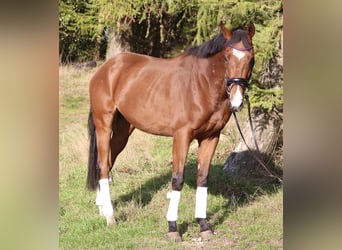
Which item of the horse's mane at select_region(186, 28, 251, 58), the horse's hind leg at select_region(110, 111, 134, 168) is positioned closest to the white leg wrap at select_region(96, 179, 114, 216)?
the horse's hind leg at select_region(110, 111, 134, 168)

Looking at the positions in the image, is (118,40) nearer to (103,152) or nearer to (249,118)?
(103,152)

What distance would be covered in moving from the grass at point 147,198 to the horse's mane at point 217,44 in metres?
0.53

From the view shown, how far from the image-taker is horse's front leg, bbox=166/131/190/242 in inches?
92.0

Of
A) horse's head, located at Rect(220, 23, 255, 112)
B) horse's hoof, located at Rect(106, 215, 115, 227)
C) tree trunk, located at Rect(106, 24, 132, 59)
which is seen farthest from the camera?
tree trunk, located at Rect(106, 24, 132, 59)

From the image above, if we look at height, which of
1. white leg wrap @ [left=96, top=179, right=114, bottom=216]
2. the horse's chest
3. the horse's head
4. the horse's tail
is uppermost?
the horse's head

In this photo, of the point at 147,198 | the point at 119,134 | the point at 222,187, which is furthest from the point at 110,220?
the point at 222,187

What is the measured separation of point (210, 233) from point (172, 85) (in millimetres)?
838

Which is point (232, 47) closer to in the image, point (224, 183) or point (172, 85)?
point (172, 85)

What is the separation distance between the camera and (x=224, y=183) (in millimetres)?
2660

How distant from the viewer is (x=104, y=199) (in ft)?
8.34

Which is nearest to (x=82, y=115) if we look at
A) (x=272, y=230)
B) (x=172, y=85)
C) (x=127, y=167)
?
(x=127, y=167)

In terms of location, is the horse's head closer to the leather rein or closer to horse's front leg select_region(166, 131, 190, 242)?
the leather rein

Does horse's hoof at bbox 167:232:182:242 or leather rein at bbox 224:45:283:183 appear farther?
horse's hoof at bbox 167:232:182:242
